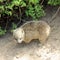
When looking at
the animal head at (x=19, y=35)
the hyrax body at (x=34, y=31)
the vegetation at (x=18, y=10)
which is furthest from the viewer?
the vegetation at (x=18, y=10)

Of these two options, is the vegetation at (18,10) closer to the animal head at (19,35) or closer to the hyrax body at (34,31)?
the hyrax body at (34,31)

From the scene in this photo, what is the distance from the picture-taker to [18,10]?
557 cm

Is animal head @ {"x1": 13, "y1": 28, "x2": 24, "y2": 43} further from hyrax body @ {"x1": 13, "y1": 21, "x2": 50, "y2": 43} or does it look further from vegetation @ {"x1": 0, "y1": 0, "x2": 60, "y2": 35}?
vegetation @ {"x1": 0, "y1": 0, "x2": 60, "y2": 35}

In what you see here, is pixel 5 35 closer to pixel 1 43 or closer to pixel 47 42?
pixel 1 43

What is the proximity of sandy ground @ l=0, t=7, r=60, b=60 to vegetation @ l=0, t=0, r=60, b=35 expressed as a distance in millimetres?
358

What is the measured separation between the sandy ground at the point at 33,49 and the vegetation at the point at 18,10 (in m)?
0.36

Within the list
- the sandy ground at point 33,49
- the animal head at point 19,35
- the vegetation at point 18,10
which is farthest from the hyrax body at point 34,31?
the vegetation at point 18,10

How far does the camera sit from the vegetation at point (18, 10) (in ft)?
17.1

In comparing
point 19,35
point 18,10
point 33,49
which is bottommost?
point 33,49

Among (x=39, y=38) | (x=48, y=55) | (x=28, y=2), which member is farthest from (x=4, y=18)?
(x=48, y=55)

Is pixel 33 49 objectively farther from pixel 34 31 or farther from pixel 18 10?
pixel 18 10

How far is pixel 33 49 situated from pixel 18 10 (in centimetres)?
110

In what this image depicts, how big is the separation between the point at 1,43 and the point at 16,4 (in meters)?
0.98

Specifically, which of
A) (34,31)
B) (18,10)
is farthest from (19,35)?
(18,10)
